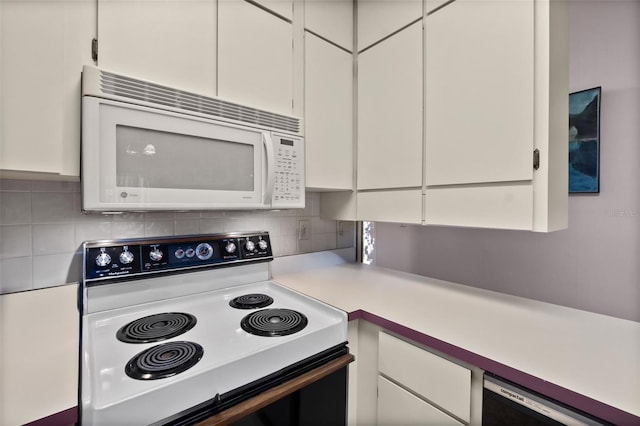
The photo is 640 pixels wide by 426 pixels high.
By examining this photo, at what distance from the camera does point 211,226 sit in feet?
4.57

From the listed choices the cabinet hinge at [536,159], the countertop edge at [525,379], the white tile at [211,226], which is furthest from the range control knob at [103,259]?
the cabinet hinge at [536,159]

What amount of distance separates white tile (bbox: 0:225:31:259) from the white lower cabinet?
1168 millimetres

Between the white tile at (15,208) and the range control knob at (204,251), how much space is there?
0.55 meters

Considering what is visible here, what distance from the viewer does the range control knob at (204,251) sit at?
122 centimetres

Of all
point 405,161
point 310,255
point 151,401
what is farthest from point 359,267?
point 151,401

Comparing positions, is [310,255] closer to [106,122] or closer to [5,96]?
[106,122]

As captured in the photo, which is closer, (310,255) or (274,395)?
(274,395)

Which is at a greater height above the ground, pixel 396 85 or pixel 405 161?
pixel 396 85

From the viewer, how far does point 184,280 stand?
1179 millimetres

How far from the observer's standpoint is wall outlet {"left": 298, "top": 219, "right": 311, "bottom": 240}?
171 cm

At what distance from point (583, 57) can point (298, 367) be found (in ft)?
5.60

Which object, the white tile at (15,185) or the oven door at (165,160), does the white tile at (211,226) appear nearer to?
the oven door at (165,160)

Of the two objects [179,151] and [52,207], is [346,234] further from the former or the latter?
[52,207]

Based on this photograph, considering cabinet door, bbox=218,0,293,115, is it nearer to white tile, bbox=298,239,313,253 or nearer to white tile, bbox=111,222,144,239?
white tile, bbox=111,222,144,239
